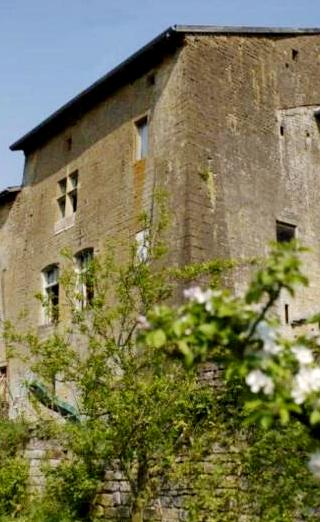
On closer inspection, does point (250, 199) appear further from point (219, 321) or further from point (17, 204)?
point (219, 321)

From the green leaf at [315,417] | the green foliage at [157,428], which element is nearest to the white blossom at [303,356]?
the green leaf at [315,417]

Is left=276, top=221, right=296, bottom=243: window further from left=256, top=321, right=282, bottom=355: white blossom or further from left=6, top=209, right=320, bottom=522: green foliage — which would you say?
left=256, top=321, right=282, bottom=355: white blossom

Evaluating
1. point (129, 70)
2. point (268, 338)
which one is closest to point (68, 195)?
point (129, 70)

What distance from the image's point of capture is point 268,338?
3.44 metres

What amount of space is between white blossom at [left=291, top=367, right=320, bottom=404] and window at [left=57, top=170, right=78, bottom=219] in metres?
15.9

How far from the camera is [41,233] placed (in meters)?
20.3

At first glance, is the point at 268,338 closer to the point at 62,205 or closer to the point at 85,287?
the point at 85,287

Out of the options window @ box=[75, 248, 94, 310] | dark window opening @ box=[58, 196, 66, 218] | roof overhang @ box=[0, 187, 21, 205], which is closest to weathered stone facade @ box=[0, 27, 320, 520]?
dark window opening @ box=[58, 196, 66, 218]

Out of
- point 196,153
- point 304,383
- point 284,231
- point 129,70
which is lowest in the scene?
point 304,383

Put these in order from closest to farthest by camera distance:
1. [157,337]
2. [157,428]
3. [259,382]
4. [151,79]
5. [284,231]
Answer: [259,382], [157,337], [157,428], [151,79], [284,231]

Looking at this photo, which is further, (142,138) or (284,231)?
(284,231)

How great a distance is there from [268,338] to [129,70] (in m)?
14.9

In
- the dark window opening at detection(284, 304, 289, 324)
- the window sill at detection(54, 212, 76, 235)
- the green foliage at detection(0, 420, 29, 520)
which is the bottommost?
the green foliage at detection(0, 420, 29, 520)

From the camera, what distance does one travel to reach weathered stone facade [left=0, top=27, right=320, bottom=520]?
50.3ft
